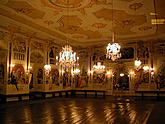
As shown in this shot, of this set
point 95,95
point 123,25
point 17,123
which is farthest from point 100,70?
point 17,123

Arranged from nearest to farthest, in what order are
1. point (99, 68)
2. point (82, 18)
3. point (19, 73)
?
point (82, 18) < point (19, 73) < point (99, 68)

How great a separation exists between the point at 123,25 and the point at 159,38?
5620 millimetres

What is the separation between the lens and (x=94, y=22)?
1402 centimetres

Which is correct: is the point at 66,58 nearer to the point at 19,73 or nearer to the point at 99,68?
the point at 19,73

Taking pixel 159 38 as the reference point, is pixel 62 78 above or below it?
below

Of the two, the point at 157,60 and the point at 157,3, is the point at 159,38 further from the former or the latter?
the point at 157,3

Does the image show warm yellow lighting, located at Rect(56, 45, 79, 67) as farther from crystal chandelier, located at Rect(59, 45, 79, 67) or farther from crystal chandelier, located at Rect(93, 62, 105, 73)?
crystal chandelier, located at Rect(93, 62, 105, 73)

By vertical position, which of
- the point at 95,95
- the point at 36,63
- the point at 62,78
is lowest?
the point at 95,95

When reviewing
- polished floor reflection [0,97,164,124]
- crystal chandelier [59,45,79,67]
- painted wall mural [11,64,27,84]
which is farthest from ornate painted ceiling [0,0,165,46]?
polished floor reflection [0,97,164,124]

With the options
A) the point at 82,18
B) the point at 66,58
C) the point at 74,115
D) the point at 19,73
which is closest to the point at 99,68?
the point at 82,18

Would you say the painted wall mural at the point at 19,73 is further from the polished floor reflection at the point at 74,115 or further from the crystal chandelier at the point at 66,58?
the crystal chandelier at the point at 66,58

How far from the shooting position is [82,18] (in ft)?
43.0

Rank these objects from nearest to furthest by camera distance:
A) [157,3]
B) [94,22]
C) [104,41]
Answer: [157,3] < [94,22] < [104,41]

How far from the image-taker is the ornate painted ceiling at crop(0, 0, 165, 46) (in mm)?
10586
